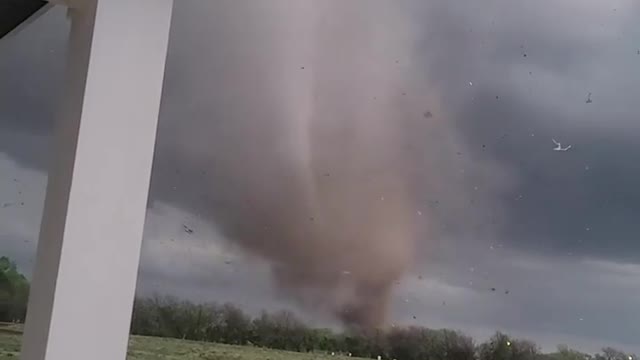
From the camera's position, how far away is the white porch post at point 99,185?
0.65 meters

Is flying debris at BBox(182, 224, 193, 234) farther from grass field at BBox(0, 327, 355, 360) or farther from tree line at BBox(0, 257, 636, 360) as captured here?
grass field at BBox(0, 327, 355, 360)

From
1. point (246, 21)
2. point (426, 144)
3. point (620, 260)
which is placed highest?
point (246, 21)

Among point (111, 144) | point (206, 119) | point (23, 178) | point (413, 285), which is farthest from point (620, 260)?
point (111, 144)

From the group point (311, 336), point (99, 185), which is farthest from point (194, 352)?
point (99, 185)

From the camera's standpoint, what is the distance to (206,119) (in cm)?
323

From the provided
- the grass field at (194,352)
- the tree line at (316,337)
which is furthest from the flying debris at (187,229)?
the grass field at (194,352)

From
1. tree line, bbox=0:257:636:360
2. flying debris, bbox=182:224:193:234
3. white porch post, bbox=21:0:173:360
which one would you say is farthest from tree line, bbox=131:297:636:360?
white porch post, bbox=21:0:173:360

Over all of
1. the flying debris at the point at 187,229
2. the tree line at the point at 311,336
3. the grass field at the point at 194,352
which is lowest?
the grass field at the point at 194,352

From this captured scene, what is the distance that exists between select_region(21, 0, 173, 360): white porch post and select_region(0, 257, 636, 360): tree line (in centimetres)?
215

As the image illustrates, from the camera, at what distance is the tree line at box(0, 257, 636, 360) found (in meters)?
2.82

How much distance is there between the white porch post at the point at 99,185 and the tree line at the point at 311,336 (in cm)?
215

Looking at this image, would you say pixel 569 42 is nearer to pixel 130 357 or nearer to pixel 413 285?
pixel 413 285

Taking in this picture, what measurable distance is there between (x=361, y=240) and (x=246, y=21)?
112 cm

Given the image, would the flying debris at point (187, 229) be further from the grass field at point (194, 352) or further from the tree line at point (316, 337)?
the grass field at point (194, 352)
